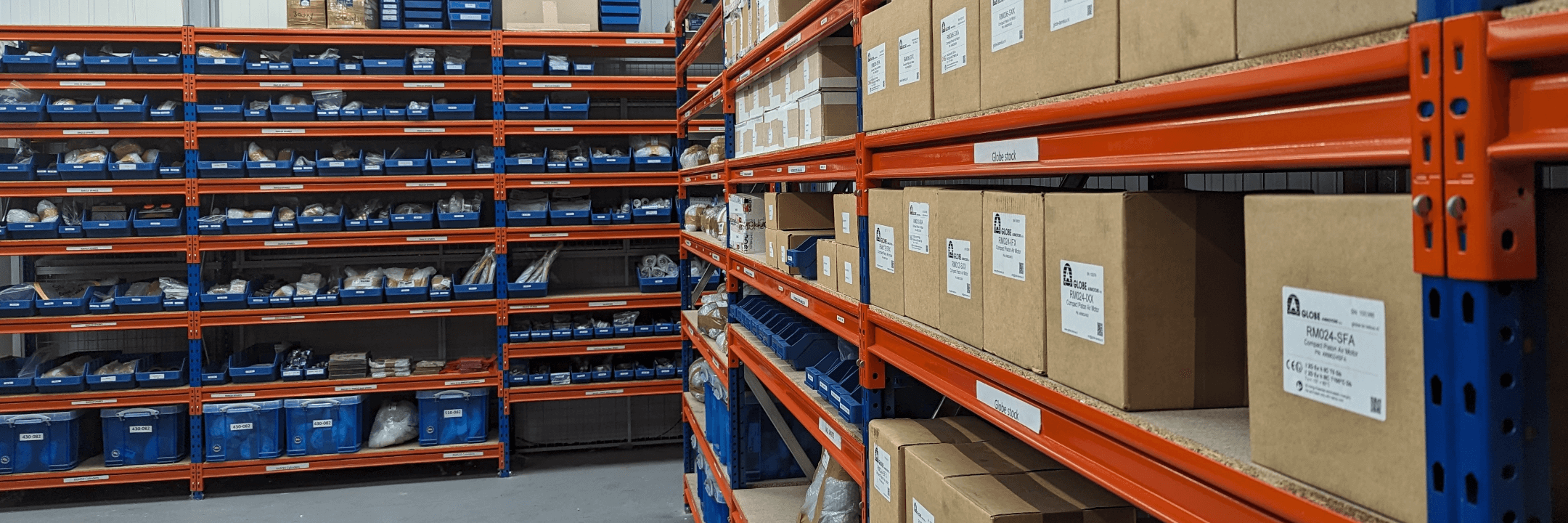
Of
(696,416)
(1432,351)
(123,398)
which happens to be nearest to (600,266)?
(696,416)

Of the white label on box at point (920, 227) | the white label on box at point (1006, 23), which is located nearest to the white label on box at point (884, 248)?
the white label on box at point (920, 227)

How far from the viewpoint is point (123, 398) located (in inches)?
214

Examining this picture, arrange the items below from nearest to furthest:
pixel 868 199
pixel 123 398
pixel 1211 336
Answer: pixel 1211 336 → pixel 868 199 → pixel 123 398

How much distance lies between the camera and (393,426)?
19.1 feet

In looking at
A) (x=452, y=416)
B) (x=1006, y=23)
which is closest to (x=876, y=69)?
(x=1006, y=23)

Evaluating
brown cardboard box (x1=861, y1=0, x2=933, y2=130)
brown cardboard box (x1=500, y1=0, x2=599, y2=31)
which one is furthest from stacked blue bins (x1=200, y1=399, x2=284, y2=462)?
brown cardboard box (x1=861, y1=0, x2=933, y2=130)

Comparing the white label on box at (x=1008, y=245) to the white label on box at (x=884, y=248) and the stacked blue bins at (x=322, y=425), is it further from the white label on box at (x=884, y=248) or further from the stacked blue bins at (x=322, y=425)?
the stacked blue bins at (x=322, y=425)

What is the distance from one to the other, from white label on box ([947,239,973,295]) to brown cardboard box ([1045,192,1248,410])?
1.22ft

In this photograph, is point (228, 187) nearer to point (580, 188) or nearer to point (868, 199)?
point (580, 188)

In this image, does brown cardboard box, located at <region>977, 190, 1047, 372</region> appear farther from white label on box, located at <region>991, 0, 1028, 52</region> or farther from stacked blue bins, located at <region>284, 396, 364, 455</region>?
stacked blue bins, located at <region>284, 396, 364, 455</region>

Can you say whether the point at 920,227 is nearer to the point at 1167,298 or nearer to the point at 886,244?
the point at 886,244

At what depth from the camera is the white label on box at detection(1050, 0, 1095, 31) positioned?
46.3 inches

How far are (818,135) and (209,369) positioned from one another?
4.78 m

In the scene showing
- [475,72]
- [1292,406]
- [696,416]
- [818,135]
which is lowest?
[696,416]
